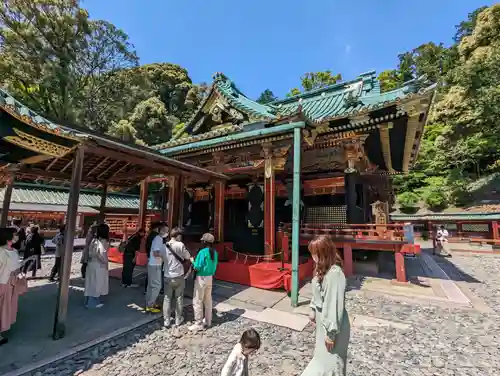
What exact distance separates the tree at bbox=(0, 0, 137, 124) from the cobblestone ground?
22.9 m

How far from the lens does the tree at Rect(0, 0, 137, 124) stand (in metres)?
21.8

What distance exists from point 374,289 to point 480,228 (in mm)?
26546

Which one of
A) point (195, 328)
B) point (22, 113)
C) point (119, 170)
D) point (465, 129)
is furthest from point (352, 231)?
point (465, 129)

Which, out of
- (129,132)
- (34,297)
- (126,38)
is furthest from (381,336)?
(126,38)

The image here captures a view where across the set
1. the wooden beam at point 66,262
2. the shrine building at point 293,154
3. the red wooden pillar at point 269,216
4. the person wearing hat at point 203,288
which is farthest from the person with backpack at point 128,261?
the red wooden pillar at point 269,216

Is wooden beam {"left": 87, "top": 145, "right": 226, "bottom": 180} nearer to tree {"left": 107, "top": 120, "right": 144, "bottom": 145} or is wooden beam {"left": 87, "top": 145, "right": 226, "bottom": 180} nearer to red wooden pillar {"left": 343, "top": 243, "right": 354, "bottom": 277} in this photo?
red wooden pillar {"left": 343, "top": 243, "right": 354, "bottom": 277}

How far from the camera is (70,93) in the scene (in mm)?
25812

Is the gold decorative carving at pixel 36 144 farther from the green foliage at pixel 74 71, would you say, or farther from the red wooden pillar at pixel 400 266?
the green foliage at pixel 74 71

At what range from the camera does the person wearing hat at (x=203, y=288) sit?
4.98 meters

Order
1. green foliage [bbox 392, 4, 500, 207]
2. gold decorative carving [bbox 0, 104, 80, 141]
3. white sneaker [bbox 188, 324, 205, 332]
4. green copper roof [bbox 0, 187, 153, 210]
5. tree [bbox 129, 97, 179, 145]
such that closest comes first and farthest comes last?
gold decorative carving [bbox 0, 104, 80, 141]
white sneaker [bbox 188, 324, 205, 332]
green copper roof [bbox 0, 187, 153, 210]
tree [bbox 129, 97, 179, 145]
green foliage [bbox 392, 4, 500, 207]

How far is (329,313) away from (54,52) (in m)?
31.2

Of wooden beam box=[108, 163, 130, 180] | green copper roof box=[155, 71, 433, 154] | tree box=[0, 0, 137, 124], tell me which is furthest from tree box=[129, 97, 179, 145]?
wooden beam box=[108, 163, 130, 180]

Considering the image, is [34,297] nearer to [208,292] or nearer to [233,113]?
[208,292]

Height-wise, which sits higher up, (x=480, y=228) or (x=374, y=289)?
(x=480, y=228)
